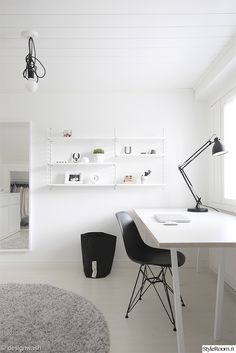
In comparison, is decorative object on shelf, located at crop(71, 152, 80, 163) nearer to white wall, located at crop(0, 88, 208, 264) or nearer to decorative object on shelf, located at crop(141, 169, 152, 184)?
white wall, located at crop(0, 88, 208, 264)

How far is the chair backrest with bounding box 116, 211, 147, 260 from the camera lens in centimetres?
209

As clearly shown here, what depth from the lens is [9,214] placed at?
3.52m

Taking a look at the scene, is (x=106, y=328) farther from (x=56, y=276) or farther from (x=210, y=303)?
(x=56, y=276)

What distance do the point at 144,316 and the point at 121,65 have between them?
2387mm

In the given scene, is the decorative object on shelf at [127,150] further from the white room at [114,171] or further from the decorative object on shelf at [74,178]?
the decorative object on shelf at [74,178]

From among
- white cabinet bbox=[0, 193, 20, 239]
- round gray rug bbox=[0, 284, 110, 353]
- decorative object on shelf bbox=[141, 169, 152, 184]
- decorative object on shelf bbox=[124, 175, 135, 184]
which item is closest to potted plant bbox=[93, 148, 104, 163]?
decorative object on shelf bbox=[124, 175, 135, 184]

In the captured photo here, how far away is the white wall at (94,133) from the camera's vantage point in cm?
330

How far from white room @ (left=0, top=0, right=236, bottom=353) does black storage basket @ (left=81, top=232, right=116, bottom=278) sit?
0.01m

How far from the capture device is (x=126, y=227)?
7.38 ft

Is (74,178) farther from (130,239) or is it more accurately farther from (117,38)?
(117,38)

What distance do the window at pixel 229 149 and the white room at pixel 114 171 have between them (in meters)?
0.01

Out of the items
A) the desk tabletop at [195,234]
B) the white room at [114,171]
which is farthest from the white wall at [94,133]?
the desk tabletop at [195,234]

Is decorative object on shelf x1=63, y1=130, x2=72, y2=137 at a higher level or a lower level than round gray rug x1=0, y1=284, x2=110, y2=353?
higher

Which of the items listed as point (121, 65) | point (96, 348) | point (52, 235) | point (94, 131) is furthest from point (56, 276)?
point (121, 65)
